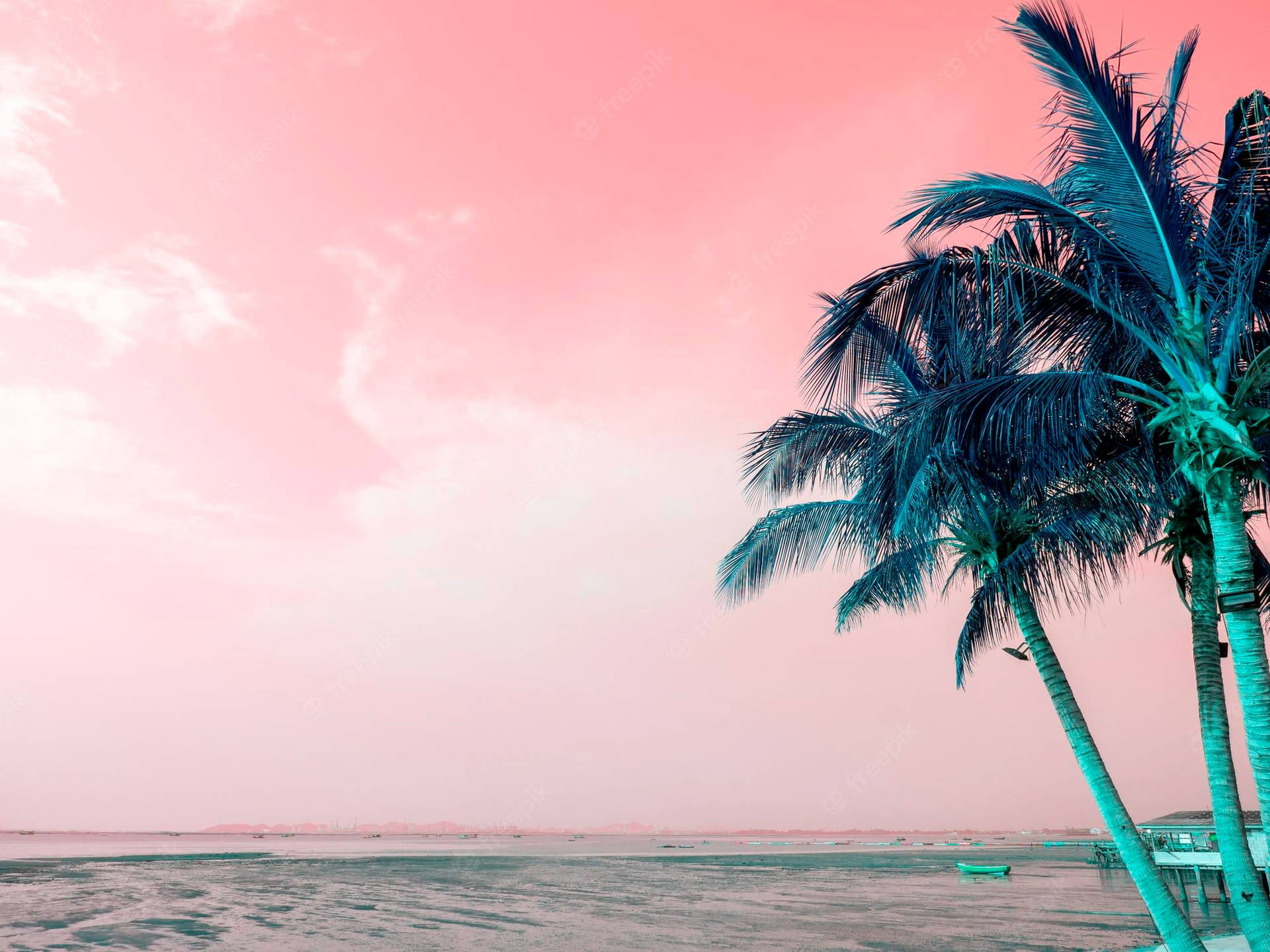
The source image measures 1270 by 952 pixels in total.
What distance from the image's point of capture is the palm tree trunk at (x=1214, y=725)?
6957mm

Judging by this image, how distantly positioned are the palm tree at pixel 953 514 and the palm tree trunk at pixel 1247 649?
4.86 ft

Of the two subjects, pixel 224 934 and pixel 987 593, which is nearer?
pixel 987 593

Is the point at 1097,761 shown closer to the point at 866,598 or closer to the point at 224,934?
the point at 866,598

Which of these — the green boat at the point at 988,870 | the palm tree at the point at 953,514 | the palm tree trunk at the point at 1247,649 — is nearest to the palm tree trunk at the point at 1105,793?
the palm tree at the point at 953,514

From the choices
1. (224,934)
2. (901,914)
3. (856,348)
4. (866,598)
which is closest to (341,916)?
(224,934)

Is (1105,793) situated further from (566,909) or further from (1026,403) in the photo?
(566,909)

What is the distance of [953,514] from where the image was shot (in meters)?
8.87

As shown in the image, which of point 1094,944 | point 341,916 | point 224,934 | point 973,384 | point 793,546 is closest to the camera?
point 973,384

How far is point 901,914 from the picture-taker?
899 inches

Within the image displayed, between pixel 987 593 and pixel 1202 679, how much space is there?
234cm

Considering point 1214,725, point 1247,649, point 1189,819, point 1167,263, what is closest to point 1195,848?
point 1189,819

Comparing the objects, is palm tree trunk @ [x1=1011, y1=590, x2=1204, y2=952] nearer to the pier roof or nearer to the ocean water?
the ocean water

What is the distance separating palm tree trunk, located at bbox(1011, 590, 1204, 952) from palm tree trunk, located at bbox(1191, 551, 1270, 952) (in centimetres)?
67

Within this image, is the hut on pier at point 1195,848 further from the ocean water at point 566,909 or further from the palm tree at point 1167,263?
the palm tree at point 1167,263
